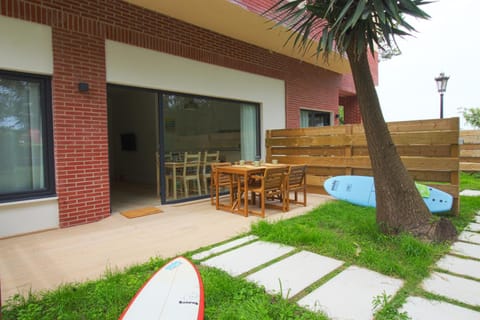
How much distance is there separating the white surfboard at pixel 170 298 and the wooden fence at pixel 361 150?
3918 mm

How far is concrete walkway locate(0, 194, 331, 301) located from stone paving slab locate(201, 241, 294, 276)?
1.32ft

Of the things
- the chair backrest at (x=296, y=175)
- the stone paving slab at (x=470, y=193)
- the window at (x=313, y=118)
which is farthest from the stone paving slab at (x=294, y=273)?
the window at (x=313, y=118)

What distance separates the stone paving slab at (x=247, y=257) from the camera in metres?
2.57

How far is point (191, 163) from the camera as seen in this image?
607cm

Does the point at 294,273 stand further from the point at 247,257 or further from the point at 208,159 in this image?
the point at 208,159

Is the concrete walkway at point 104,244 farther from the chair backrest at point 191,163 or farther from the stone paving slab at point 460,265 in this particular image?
the stone paving slab at point 460,265

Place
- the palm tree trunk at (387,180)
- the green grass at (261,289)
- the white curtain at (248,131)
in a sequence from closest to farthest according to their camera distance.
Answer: the green grass at (261,289) < the palm tree trunk at (387,180) < the white curtain at (248,131)

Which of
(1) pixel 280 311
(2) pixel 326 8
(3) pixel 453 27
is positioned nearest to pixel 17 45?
(2) pixel 326 8

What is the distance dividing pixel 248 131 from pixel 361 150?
2584 mm

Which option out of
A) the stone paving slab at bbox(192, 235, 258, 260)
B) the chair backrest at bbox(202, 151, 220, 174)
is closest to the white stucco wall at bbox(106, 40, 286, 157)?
the chair backrest at bbox(202, 151, 220, 174)

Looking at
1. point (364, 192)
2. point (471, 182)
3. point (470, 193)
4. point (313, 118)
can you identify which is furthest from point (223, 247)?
point (471, 182)

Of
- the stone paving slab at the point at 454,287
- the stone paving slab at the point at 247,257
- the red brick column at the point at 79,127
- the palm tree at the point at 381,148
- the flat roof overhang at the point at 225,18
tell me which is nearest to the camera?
the stone paving slab at the point at 454,287

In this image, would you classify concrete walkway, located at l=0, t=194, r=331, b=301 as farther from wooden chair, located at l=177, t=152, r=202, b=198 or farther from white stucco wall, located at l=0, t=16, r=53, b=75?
white stucco wall, located at l=0, t=16, r=53, b=75

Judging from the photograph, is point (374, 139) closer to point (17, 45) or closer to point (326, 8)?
point (326, 8)
